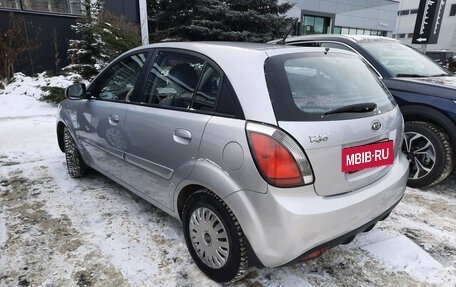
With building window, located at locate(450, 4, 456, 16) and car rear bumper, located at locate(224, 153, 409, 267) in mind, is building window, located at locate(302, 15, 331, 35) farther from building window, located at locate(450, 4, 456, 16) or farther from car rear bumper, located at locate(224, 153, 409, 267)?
building window, located at locate(450, 4, 456, 16)

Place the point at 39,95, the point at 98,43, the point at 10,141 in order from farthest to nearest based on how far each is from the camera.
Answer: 1. the point at 98,43
2. the point at 39,95
3. the point at 10,141

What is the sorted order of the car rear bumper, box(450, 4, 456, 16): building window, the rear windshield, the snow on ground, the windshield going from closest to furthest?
the car rear bumper → the rear windshield → the snow on ground → the windshield → box(450, 4, 456, 16): building window

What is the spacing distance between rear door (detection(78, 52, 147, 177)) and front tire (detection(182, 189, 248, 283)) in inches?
38.6

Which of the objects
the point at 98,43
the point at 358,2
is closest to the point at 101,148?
the point at 98,43

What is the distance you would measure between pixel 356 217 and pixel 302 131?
0.63 metres

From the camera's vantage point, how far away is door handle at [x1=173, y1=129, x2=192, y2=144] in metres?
2.10

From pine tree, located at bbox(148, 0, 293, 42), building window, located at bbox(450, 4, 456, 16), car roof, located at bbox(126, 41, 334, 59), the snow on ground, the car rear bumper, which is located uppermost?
building window, located at bbox(450, 4, 456, 16)

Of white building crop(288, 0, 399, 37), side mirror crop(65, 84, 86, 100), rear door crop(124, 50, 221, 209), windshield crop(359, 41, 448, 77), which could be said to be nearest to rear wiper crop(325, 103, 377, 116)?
rear door crop(124, 50, 221, 209)

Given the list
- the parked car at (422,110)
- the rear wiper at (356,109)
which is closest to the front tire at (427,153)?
the parked car at (422,110)

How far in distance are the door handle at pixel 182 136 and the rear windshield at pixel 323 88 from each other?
0.61 meters

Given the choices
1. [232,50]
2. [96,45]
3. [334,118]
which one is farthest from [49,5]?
[334,118]

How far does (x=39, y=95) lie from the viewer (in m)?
7.92

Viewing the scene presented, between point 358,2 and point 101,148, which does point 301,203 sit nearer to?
point 101,148

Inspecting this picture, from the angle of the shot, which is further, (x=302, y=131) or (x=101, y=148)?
(x=101, y=148)
